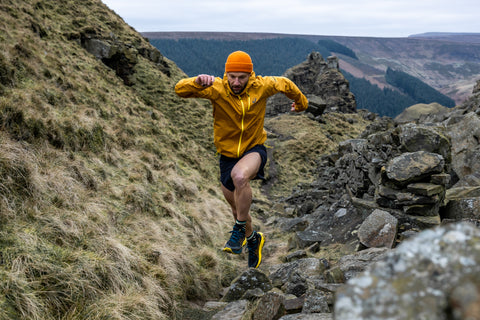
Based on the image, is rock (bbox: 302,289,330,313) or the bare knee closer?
rock (bbox: 302,289,330,313)

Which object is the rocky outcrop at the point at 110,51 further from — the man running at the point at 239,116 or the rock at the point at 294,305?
the rock at the point at 294,305

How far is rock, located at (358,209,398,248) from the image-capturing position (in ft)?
19.8

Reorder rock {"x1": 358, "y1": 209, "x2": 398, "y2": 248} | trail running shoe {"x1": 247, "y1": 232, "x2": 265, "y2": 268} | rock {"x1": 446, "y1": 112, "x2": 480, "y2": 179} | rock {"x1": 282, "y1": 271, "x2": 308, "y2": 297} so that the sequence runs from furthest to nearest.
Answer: rock {"x1": 446, "y1": 112, "x2": 480, "y2": 179}, trail running shoe {"x1": 247, "y1": 232, "x2": 265, "y2": 268}, rock {"x1": 358, "y1": 209, "x2": 398, "y2": 248}, rock {"x1": 282, "y1": 271, "x2": 308, "y2": 297}

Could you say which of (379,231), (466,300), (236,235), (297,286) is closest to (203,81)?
(236,235)

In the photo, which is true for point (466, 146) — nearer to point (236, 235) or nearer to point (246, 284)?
point (236, 235)

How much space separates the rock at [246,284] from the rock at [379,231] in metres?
2.15

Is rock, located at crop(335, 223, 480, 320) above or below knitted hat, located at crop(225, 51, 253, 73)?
below

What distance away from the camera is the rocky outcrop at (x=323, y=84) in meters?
76.8

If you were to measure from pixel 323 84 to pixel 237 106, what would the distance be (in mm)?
82185

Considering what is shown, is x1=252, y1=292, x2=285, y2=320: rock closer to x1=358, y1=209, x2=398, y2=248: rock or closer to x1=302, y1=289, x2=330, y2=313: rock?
x1=302, y1=289, x2=330, y2=313: rock

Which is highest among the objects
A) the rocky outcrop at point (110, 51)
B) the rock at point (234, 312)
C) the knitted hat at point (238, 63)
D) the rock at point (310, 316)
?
the rocky outcrop at point (110, 51)

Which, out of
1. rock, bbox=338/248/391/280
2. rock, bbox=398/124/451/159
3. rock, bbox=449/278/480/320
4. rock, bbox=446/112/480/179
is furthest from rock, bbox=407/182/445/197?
rock, bbox=449/278/480/320

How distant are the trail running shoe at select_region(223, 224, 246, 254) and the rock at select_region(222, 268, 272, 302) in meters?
0.43

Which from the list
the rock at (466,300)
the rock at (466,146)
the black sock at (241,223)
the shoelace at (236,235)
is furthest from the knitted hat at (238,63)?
the rock at (466,146)
